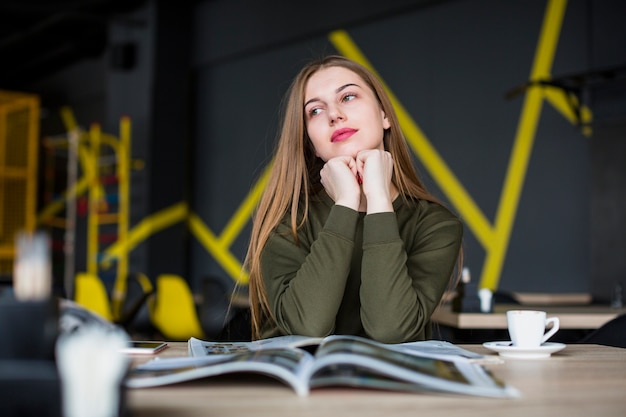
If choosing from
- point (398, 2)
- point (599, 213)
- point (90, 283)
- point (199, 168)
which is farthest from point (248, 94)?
point (599, 213)

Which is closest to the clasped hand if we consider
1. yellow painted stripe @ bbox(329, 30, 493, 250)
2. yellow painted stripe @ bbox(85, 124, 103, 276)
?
yellow painted stripe @ bbox(329, 30, 493, 250)

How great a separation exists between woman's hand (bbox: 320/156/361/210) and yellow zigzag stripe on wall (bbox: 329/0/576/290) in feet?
12.8

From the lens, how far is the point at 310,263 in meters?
1.46

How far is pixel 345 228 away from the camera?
1486 mm

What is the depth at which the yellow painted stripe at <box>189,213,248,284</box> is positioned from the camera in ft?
24.6

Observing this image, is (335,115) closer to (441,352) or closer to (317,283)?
(317,283)

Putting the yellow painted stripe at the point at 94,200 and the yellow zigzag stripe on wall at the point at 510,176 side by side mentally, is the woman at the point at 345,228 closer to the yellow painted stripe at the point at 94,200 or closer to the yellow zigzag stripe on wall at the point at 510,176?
the yellow zigzag stripe on wall at the point at 510,176

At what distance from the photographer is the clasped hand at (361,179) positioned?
151cm

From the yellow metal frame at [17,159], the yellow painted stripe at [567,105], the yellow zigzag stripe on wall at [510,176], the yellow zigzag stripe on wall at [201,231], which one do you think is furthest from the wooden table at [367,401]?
the yellow metal frame at [17,159]

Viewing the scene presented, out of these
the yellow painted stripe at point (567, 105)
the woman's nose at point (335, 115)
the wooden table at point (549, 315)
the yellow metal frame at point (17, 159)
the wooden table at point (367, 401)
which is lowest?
the wooden table at point (367, 401)

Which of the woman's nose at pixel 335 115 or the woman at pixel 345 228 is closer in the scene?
the woman at pixel 345 228

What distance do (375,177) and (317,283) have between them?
0.27 metres

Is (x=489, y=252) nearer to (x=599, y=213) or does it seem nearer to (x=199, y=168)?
(x=599, y=213)

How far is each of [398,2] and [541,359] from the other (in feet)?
18.1
